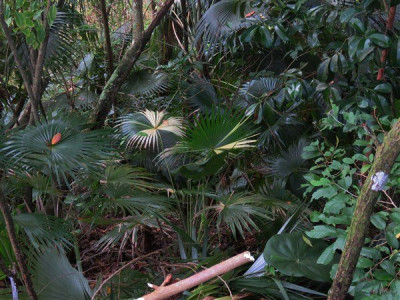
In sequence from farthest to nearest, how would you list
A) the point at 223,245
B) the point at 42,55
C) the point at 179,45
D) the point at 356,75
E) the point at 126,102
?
the point at 179,45 < the point at 126,102 < the point at 223,245 < the point at 42,55 < the point at 356,75

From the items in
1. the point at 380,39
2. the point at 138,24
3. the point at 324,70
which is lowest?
the point at 324,70

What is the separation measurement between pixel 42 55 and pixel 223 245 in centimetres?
159

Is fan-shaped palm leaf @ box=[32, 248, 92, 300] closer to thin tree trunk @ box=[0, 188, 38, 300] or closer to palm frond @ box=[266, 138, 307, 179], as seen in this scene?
thin tree trunk @ box=[0, 188, 38, 300]

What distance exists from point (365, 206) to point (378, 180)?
0.09 meters

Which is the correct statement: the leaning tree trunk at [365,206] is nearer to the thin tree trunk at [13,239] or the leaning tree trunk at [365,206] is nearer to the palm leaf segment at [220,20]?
the thin tree trunk at [13,239]

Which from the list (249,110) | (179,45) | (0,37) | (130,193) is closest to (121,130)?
A: (130,193)

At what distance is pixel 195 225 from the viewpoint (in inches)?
107

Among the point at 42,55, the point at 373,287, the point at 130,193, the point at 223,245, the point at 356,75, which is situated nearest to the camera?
the point at 373,287

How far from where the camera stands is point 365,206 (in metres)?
1.40

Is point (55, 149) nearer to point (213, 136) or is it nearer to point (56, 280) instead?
point (56, 280)

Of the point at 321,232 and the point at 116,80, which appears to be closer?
the point at 321,232

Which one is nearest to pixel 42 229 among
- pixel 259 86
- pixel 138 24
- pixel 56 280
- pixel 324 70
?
pixel 56 280

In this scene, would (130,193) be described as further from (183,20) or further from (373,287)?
(183,20)

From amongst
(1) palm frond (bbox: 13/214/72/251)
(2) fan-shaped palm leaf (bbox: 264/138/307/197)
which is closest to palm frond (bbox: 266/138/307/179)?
(2) fan-shaped palm leaf (bbox: 264/138/307/197)
